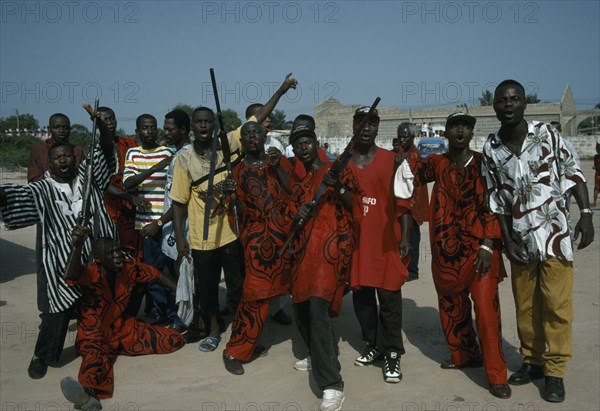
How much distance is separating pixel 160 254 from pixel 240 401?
6.53 feet

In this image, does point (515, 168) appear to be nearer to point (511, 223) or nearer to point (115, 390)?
point (511, 223)

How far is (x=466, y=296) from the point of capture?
167 inches

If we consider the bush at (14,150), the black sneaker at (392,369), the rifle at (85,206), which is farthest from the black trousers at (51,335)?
the bush at (14,150)

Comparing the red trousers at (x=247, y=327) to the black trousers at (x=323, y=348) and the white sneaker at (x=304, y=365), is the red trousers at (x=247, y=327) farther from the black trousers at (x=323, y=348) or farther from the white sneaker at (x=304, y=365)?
the black trousers at (x=323, y=348)

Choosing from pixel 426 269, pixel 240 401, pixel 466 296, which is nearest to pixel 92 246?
pixel 240 401

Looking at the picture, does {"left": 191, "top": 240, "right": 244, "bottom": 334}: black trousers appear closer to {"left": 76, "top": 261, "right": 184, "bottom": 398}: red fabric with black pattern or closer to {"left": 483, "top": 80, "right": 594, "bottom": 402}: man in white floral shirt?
{"left": 76, "top": 261, "right": 184, "bottom": 398}: red fabric with black pattern

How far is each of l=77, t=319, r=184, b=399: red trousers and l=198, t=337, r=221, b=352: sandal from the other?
0.19 m

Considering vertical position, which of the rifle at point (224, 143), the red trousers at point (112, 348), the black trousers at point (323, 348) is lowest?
the red trousers at point (112, 348)

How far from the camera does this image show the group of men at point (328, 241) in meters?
3.85

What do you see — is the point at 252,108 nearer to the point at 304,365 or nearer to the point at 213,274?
the point at 213,274

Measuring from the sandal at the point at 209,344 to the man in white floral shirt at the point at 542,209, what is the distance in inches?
102

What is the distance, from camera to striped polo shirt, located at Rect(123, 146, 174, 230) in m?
5.38

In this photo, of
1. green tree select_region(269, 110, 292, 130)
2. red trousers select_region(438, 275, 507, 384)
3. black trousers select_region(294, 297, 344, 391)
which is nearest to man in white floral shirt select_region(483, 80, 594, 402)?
red trousers select_region(438, 275, 507, 384)

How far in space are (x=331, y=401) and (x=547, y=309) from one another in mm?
1616
